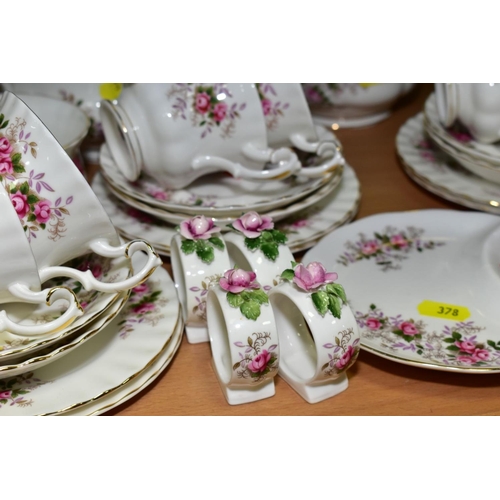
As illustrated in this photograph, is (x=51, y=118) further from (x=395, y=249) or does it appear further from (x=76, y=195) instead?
(x=395, y=249)

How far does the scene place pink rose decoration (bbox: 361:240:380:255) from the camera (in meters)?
0.91

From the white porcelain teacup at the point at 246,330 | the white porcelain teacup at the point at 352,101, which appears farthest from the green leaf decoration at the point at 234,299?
the white porcelain teacup at the point at 352,101

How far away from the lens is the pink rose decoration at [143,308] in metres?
0.77

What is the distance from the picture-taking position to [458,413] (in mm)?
705

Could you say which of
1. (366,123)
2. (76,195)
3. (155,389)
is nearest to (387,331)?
(155,389)

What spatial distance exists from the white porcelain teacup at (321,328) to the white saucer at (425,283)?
0.21 feet

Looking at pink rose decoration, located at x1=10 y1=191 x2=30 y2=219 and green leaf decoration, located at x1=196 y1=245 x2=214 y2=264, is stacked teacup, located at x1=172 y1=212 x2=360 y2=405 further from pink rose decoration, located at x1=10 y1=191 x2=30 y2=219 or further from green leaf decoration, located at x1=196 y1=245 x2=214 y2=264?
pink rose decoration, located at x1=10 y1=191 x2=30 y2=219

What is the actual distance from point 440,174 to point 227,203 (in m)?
0.38

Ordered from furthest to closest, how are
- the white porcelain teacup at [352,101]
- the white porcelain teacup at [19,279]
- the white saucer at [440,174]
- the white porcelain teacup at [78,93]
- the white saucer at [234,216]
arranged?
the white porcelain teacup at [352,101] < the white porcelain teacup at [78,93] < the white saucer at [440,174] < the white saucer at [234,216] < the white porcelain teacup at [19,279]

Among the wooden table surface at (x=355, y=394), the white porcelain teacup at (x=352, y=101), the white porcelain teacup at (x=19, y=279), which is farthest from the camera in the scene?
the white porcelain teacup at (x=352, y=101)

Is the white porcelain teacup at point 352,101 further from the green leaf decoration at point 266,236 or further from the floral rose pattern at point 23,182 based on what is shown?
the floral rose pattern at point 23,182

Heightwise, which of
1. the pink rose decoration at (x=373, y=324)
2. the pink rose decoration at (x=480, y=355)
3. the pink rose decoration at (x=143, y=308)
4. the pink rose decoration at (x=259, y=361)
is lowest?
the pink rose decoration at (x=480, y=355)

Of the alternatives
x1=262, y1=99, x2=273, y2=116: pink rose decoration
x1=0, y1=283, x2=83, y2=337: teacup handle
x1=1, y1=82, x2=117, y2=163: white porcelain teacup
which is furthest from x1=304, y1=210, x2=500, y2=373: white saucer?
x1=1, y1=82, x2=117, y2=163: white porcelain teacup

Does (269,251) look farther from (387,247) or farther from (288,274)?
(387,247)
